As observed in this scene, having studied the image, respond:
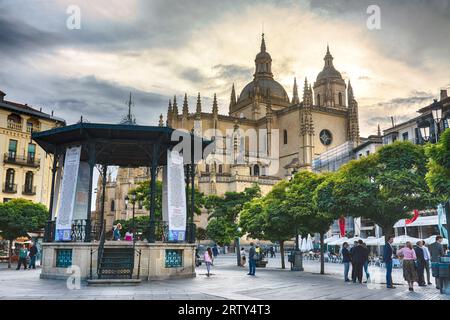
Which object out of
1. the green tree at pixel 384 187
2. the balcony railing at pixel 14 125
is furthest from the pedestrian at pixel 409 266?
the balcony railing at pixel 14 125

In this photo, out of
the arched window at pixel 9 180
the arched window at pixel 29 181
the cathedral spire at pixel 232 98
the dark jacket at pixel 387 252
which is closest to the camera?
the dark jacket at pixel 387 252

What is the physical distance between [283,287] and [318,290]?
4.73 ft

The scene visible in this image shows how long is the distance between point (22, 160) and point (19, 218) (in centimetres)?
1338

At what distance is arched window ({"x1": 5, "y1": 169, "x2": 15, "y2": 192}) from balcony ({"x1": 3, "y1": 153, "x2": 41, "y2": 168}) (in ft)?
3.28

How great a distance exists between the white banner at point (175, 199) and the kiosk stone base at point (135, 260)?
631 mm

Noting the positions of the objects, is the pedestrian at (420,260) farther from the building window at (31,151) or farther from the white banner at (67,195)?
the building window at (31,151)

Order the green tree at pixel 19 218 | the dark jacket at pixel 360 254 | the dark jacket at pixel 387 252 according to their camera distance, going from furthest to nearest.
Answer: the green tree at pixel 19 218, the dark jacket at pixel 360 254, the dark jacket at pixel 387 252

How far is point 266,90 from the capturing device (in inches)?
3499

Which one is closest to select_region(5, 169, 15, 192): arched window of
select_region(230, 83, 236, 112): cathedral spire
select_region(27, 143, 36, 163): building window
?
select_region(27, 143, 36, 163): building window

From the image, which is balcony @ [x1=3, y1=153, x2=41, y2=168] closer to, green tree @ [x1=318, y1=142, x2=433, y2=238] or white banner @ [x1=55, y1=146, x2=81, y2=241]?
white banner @ [x1=55, y1=146, x2=81, y2=241]

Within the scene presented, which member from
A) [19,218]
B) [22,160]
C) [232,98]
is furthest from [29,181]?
[232,98]

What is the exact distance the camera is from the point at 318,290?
14867mm

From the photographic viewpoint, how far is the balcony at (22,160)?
142ft

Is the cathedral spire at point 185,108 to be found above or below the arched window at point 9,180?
above
